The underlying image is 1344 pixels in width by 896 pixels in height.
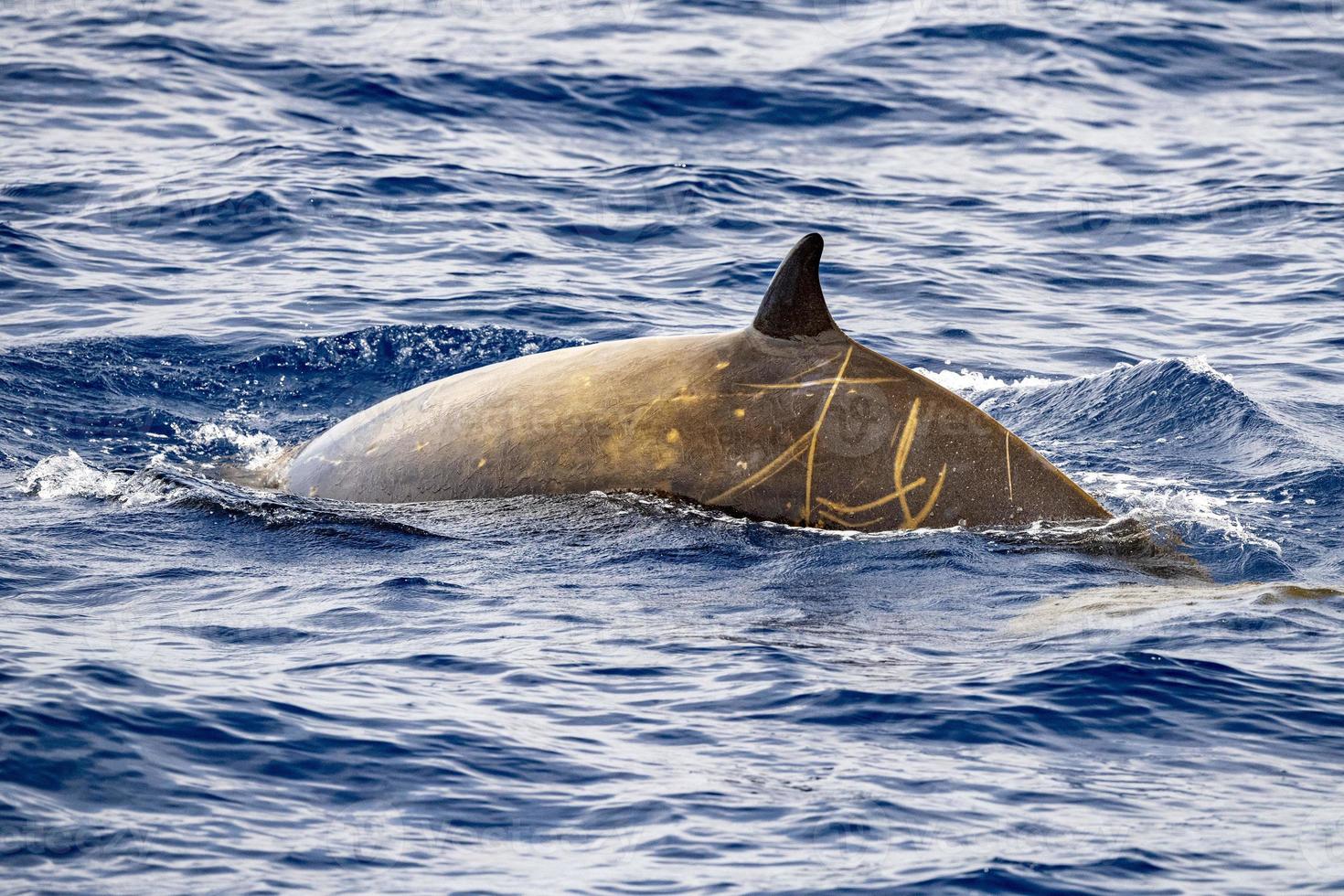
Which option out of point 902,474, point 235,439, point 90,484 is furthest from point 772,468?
point 235,439

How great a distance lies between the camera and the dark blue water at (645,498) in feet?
22.1

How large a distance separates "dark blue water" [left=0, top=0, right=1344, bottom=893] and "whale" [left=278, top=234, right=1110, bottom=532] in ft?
0.65

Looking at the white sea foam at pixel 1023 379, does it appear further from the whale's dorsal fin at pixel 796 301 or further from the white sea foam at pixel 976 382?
the whale's dorsal fin at pixel 796 301

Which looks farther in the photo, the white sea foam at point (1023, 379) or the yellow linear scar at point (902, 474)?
the white sea foam at point (1023, 379)

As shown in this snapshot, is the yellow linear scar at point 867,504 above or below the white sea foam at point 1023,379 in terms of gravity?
above

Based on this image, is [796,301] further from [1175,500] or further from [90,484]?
[90,484]

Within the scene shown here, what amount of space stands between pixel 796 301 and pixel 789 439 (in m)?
0.79

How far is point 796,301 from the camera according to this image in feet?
30.9

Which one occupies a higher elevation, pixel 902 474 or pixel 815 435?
pixel 815 435

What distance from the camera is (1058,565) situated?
934 cm

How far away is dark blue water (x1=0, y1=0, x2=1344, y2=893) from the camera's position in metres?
6.73

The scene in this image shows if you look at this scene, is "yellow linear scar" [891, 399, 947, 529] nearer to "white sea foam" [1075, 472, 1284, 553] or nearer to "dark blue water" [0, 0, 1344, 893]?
"dark blue water" [0, 0, 1344, 893]

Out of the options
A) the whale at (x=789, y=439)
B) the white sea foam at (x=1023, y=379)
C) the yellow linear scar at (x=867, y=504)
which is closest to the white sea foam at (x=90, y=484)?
the whale at (x=789, y=439)

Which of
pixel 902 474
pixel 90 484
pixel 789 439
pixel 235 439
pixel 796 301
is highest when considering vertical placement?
pixel 796 301
